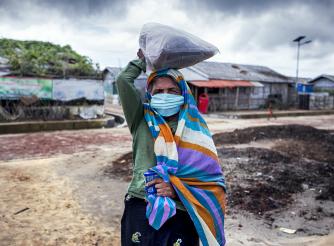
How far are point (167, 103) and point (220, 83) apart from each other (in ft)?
78.3

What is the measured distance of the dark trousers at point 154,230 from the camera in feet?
5.99

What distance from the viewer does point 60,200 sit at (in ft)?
16.1

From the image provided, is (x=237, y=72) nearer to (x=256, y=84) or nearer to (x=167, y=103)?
(x=256, y=84)

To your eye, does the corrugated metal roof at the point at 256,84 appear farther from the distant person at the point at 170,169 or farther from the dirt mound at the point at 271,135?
the distant person at the point at 170,169

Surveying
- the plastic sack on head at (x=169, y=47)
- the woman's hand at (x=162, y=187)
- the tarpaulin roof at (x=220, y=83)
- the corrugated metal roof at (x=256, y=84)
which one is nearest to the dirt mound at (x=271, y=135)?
the plastic sack on head at (x=169, y=47)

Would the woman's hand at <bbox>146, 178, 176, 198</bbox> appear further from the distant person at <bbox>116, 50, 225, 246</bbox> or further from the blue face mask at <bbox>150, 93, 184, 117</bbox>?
the blue face mask at <bbox>150, 93, 184, 117</bbox>

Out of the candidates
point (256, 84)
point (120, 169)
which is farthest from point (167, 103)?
point (256, 84)

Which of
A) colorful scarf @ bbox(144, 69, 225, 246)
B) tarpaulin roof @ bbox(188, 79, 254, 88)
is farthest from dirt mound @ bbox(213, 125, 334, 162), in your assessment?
tarpaulin roof @ bbox(188, 79, 254, 88)

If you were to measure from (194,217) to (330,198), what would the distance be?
4052 mm

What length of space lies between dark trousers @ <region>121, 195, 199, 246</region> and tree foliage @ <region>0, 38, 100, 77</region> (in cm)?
1347

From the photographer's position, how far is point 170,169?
5.84 feet

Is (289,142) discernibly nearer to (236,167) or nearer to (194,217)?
(236,167)

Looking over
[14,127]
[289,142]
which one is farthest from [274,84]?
[14,127]

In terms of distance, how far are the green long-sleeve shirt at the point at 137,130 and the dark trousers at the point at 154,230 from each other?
83 millimetres
